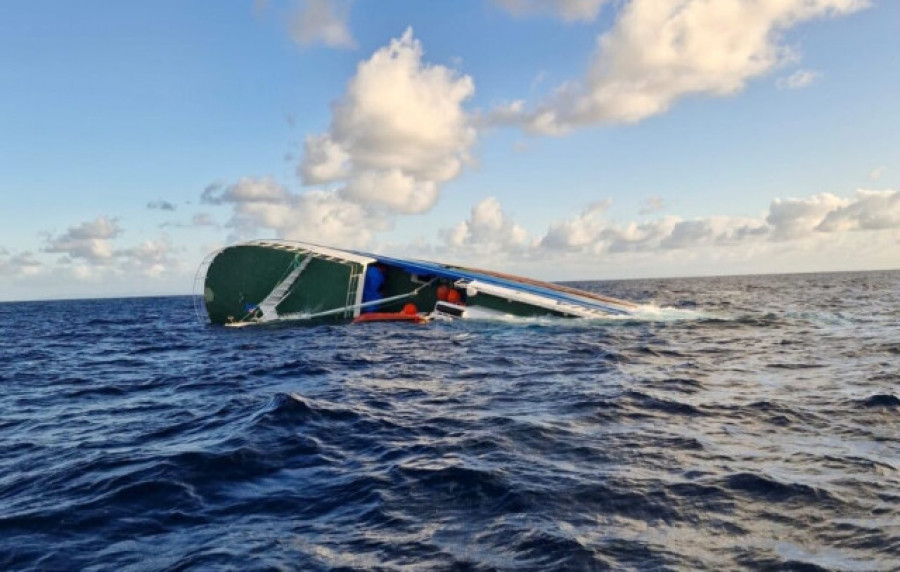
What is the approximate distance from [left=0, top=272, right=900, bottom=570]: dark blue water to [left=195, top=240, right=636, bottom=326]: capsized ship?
10.4m

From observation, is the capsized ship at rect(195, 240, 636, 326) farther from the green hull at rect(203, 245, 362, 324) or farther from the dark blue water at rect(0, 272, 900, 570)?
the dark blue water at rect(0, 272, 900, 570)

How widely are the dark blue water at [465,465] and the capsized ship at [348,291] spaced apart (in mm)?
10365

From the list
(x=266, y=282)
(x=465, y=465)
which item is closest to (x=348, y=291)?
(x=266, y=282)

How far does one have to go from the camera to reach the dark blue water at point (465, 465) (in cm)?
561

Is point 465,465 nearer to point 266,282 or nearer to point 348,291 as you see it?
point 348,291

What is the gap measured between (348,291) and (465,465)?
2163 centimetres

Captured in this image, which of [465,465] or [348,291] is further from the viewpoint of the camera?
[348,291]

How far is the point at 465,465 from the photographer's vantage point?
7727 mm

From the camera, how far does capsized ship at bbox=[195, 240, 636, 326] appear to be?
27.6 m

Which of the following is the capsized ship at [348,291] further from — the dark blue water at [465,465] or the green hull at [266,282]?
the dark blue water at [465,465]

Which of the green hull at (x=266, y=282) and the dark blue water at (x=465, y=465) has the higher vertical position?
the green hull at (x=266, y=282)

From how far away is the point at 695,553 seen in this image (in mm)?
5324

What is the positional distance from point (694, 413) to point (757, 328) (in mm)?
15979

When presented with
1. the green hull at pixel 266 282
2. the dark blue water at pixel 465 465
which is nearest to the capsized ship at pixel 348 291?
the green hull at pixel 266 282
